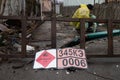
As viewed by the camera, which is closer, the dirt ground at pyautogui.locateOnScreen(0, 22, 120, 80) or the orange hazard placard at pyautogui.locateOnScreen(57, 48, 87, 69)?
the dirt ground at pyautogui.locateOnScreen(0, 22, 120, 80)

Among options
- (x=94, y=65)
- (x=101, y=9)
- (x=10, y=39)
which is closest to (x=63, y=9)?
(x=101, y=9)

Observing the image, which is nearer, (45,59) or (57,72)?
(57,72)

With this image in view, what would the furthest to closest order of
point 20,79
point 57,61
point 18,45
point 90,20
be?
point 18,45, point 90,20, point 57,61, point 20,79

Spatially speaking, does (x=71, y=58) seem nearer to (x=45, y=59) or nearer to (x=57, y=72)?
(x=57, y=72)

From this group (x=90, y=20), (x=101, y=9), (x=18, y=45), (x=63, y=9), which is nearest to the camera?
(x=90, y=20)

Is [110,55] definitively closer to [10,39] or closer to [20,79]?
[20,79]

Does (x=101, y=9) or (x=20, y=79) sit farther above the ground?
(x=101, y=9)

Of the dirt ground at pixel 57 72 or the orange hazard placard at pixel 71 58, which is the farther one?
the orange hazard placard at pixel 71 58

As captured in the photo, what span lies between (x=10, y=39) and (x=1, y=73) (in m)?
2.60

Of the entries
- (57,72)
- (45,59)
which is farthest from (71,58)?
(45,59)

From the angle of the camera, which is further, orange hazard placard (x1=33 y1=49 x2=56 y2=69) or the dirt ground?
orange hazard placard (x1=33 y1=49 x2=56 y2=69)

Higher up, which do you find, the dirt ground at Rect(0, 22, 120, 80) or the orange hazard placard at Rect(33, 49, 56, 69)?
the orange hazard placard at Rect(33, 49, 56, 69)

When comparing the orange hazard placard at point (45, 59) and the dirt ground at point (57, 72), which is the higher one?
the orange hazard placard at point (45, 59)

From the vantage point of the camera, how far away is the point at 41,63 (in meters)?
6.93
